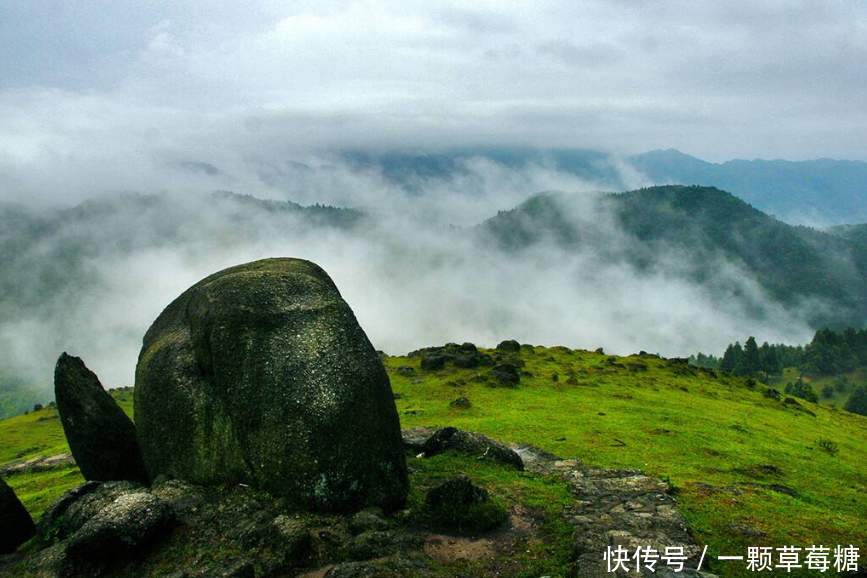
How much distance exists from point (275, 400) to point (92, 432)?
8.82 metres

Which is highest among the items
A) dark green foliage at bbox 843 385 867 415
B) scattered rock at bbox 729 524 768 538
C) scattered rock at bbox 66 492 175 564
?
scattered rock at bbox 66 492 175 564

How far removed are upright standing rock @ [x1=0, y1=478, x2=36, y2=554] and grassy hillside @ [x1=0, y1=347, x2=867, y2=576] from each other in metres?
6.49

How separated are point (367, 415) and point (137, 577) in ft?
23.8

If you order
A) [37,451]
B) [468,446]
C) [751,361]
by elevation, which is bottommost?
[751,361]

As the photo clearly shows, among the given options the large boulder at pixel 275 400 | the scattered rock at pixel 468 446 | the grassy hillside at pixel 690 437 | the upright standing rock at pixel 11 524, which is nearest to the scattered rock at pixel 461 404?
the grassy hillside at pixel 690 437

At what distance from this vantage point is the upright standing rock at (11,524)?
Answer: 55.0 ft

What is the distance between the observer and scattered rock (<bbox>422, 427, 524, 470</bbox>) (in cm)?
2408

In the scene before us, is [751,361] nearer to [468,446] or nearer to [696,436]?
[696,436]

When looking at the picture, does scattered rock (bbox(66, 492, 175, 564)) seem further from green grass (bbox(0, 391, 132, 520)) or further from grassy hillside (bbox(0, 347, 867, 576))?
grassy hillside (bbox(0, 347, 867, 576))

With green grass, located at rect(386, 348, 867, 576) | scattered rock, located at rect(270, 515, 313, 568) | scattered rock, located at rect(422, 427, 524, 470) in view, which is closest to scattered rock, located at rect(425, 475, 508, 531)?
scattered rock, located at rect(270, 515, 313, 568)

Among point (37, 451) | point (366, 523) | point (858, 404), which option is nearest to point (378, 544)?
point (366, 523)

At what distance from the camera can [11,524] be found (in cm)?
1694

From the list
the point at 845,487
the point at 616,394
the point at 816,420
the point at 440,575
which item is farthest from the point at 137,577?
the point at 816,420

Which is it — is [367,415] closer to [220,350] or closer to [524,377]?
[220,350]
